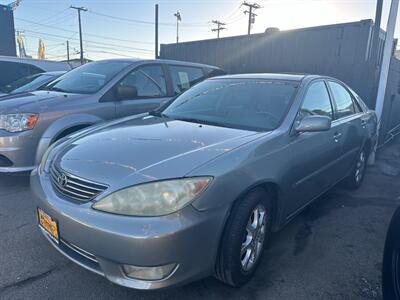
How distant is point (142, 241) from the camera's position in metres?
1.77

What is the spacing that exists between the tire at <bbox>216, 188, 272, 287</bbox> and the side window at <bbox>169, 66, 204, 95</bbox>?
326 centimetres

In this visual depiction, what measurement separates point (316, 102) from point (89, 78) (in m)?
3.09

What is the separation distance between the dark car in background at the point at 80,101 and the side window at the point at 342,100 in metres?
2.42

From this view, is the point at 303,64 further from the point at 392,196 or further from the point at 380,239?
the point at 380,239

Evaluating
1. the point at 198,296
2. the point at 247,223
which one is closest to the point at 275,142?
the point at 247,223

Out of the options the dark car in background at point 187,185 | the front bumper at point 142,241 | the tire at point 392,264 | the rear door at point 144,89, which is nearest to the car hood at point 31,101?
the rear door at point 144,89

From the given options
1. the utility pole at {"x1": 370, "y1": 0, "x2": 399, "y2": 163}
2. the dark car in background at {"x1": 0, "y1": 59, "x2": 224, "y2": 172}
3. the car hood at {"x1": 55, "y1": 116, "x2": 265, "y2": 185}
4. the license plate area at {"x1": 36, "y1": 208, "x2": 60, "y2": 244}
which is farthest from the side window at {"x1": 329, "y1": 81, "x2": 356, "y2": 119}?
the license plate area at {"x1": 36, "y1": 208, "x2": 60, "y2": 244}

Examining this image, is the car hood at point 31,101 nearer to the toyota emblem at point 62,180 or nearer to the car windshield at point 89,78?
the car windshield at point 89,78

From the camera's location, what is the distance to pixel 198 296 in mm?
2217

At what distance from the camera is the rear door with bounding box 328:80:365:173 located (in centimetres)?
373

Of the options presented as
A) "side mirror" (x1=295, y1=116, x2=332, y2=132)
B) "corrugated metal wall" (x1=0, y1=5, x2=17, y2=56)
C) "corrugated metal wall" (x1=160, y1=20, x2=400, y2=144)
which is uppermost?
Answer: "corrugated metal wall" (x1=0, y1=5, x2=17, y2=56)

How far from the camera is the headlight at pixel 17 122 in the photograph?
367 cm

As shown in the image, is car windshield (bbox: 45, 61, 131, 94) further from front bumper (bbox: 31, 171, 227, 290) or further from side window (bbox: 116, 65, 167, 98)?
front bumper (bbox: 31, 171, 227, 290)

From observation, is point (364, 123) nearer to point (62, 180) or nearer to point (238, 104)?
point (238, 104)
